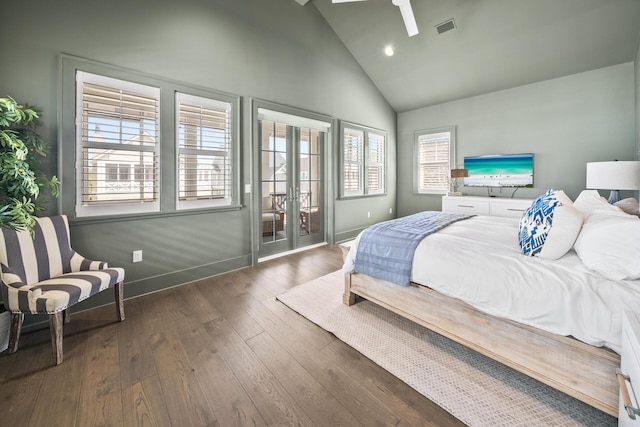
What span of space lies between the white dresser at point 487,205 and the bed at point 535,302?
2.42 meters

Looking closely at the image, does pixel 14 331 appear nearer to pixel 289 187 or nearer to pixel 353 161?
pixel 289 187

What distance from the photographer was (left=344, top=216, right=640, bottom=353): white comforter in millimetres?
1224

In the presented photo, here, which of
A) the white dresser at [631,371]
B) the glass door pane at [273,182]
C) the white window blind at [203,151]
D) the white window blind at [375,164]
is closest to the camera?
the white dresser at [631,371]

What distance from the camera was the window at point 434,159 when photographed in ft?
17.9

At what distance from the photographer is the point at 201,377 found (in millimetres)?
1624

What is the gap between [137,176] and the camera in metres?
2.71

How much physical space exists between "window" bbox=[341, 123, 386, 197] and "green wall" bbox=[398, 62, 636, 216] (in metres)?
1.31

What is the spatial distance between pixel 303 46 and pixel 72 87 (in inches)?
121

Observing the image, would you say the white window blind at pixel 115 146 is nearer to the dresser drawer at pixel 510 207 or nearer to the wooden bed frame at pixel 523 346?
the wooden bed frame at pixel 523 346

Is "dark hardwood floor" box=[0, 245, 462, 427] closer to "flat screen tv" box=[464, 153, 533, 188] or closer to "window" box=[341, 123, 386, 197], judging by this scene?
"window" box=[341, 123, 386, 197]

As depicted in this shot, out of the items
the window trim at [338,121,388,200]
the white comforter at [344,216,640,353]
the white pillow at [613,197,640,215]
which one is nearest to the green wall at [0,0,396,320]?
the window trim at [338,121,388,200]

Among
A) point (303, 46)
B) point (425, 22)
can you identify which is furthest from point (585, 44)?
point (303, 46)

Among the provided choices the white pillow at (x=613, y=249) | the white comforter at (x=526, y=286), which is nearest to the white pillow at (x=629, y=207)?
the white comforter at (x=526, y=286)

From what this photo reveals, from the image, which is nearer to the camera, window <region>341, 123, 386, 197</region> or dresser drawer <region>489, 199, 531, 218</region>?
dresser drawer <region>489, 199, 531, 218</region>
